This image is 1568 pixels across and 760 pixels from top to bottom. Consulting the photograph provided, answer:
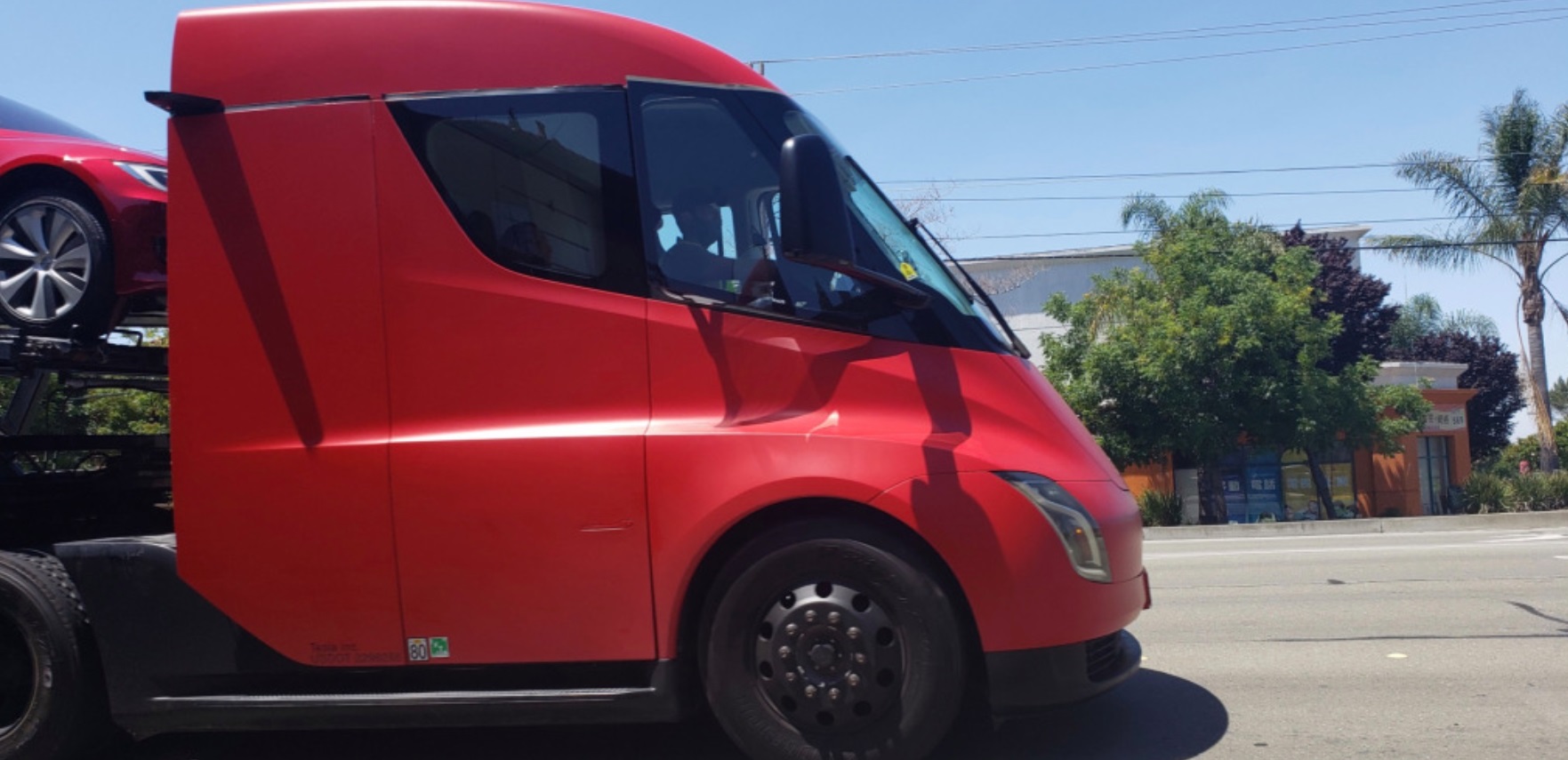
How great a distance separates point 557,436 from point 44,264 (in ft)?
9.67

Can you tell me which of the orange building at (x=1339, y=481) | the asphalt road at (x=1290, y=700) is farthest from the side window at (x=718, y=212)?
the orange building at (x=1339, y=481)

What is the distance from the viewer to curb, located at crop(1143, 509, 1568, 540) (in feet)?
69.9

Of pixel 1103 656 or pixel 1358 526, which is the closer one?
pixel 1103 656

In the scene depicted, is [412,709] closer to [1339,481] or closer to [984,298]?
[984,298]

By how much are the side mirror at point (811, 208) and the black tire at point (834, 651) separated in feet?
3.13

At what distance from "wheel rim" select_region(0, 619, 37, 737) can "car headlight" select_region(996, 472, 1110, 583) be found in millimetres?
3858

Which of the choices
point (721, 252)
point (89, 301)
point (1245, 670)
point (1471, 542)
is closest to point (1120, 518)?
point (721, 252)

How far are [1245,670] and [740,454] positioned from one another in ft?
11.5

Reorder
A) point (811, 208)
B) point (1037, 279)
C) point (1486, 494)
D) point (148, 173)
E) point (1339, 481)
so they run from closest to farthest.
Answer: point (811, 208) < point (148, 173) < point (1486, 494) < point (1339, 481) < point (1037, 279)

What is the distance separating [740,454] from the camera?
166 inches

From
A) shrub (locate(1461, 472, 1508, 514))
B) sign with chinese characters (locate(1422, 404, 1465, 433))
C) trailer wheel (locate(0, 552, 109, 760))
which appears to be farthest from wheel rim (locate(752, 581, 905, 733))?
sign with chinese characters (locate(1422, 404, 1465, 433))

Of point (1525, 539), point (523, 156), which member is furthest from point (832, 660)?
point (1525, 539)

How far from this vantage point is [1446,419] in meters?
31.6

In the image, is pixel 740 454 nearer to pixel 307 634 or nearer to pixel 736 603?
pixel 736 603
